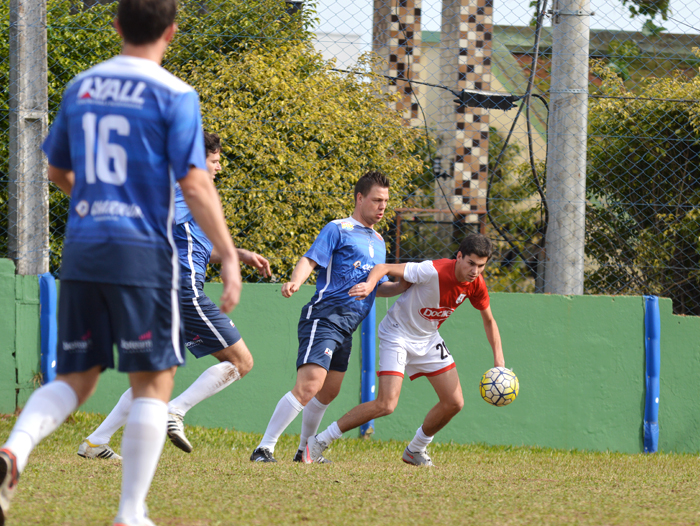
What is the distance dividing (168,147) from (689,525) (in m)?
2.58

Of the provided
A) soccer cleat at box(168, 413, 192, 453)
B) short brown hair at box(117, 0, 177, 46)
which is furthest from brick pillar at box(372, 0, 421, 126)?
short brown hair at box(117, 0, 177, 46)

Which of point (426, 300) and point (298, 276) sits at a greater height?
point (298, 276)

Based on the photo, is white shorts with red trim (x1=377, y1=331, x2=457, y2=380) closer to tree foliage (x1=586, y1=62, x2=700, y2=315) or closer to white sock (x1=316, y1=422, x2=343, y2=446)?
white sock (x1=316, y1=422, x2=343, y2=446)

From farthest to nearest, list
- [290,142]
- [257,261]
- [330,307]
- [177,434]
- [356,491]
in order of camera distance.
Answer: [290,142]
[330,307]
[257,261]
[177,434]
[356,491]

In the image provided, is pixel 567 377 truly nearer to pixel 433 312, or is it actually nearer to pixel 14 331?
pixel 433 312

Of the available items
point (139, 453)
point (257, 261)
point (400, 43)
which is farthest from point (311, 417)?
point (400, 43)

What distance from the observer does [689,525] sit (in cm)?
317

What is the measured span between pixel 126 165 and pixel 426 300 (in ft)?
10.6

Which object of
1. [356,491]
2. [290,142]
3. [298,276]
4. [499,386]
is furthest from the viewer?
[290,142]

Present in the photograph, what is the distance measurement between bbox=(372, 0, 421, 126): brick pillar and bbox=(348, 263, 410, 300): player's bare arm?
225 cm

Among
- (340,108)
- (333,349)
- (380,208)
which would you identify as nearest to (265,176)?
(340,108)

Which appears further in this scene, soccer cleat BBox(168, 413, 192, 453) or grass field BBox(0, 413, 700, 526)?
soccer cleat BBox(168, 413, 192, 453)

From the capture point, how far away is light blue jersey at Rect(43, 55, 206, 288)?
8.13ft

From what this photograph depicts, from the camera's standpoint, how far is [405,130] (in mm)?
7070
